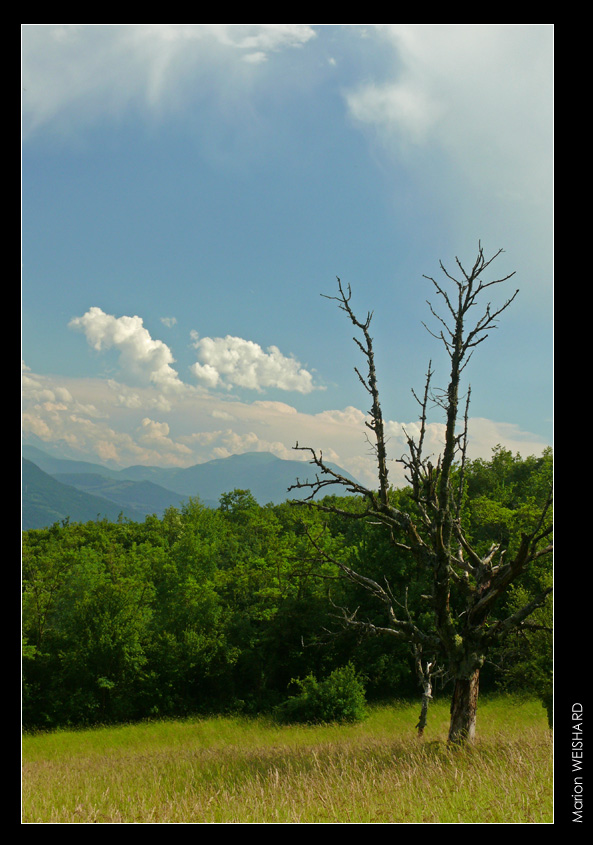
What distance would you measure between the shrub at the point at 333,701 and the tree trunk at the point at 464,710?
17.5 metres

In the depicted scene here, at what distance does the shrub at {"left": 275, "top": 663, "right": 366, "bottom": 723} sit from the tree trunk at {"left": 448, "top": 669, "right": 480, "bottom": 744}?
17.5m

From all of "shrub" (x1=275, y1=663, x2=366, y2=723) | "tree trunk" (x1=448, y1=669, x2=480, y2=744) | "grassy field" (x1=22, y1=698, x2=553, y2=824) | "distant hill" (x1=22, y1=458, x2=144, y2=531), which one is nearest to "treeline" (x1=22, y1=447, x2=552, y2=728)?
"shrub" (x1=275, y1=663, x2=366, y2=723)

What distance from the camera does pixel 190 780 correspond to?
1002cm

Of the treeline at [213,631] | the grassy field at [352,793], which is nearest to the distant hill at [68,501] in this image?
the treeline at [213,631]

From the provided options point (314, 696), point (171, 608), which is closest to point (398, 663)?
point (314, 696)

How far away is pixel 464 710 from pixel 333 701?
59.7ft

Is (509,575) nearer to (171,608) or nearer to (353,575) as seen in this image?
(353,575)

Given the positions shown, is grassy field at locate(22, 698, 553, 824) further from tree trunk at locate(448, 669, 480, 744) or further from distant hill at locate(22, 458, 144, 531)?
distant hill at locate(22, 458, 144, 531)

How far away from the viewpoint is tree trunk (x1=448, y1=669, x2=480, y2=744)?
843 centimetres

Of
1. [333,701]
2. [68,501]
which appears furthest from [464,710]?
[68,501]

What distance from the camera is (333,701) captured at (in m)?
24.5

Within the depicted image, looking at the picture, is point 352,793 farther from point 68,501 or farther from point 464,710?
point 68,501
